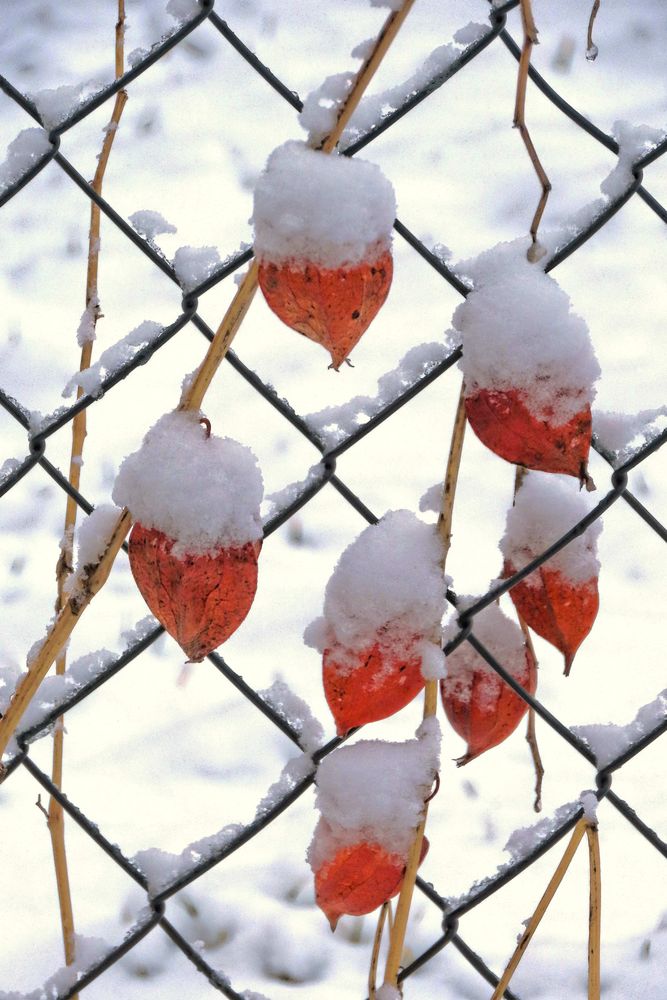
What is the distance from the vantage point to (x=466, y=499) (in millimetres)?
1646

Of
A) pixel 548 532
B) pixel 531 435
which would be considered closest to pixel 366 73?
pixel 531 435

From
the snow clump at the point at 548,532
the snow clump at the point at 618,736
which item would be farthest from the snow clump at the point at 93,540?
the snow clump at the point at 618,736

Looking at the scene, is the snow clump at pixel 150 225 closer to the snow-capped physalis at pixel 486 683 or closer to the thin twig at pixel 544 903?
the snow-capped physalis at pixel 486 683

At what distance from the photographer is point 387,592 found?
586mm

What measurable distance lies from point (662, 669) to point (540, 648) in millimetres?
168

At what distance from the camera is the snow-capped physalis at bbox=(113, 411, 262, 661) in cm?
53

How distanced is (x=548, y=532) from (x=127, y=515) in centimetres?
22

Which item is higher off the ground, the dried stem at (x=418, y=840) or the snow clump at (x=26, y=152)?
the snow clump at (x=26, y=152)

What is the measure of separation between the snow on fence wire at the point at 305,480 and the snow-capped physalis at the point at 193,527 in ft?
0.28

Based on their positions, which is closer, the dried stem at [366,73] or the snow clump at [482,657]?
the dried stem at [366,73]

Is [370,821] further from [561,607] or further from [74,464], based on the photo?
[74,464]

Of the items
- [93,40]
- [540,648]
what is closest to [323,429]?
[540,648]

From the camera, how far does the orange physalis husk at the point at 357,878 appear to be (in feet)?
1.95

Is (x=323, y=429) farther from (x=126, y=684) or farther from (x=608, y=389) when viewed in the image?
(x=608, y=389)
